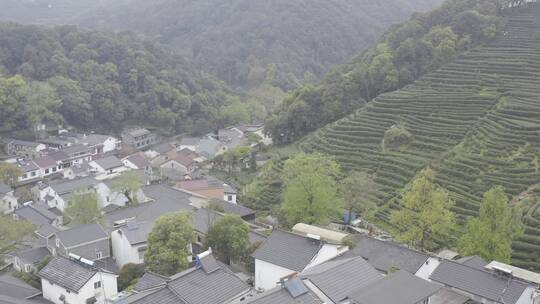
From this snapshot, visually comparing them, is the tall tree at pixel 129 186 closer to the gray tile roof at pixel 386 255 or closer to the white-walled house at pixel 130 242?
the white-walled house at pixel 130 242

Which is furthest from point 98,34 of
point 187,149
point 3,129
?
Answer: point 187,149

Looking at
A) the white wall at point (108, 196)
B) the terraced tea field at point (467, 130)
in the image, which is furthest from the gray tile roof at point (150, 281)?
the white wall at point (108, 196)

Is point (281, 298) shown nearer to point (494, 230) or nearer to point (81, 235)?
point (494, 230)

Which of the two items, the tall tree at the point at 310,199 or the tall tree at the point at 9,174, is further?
the tall tree at the point at 9,174

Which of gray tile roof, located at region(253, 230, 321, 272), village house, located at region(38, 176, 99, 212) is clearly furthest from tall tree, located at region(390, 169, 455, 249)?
village house, located at region(38, 176, 99, 212)

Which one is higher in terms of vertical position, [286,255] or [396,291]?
[396,291]

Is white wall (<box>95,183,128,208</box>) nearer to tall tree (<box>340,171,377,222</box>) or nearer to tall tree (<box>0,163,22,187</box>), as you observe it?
tall tree (<box>0,163,22,187</box>)

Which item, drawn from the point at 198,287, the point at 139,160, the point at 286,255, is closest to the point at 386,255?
the point at 286,255
